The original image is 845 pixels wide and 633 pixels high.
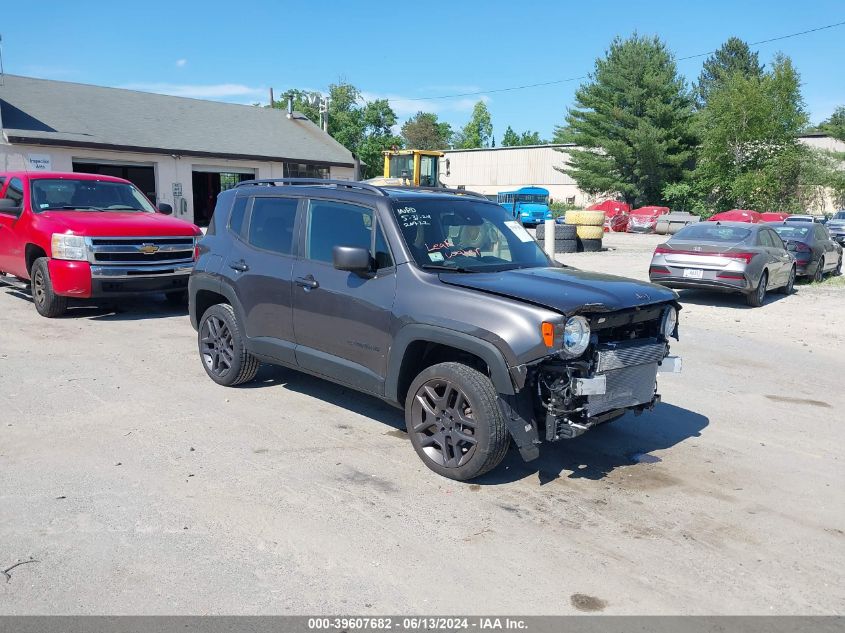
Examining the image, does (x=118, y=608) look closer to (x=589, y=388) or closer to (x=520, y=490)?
(x=520, y=490)

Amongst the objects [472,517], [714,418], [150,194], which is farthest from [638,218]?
[472,517]

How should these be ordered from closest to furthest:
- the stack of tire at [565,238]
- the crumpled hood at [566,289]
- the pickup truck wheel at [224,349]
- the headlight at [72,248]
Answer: the crumpled hood at [566,289] → the pickup truck wheel at [224,349] → the headlight at [72,248] → the stack of tire at [565,238]

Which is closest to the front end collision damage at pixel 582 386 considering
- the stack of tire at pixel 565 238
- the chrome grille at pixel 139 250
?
the chrome grille at pixel 139 250

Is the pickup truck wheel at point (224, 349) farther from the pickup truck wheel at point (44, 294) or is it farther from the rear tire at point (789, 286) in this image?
the rear tire at point (789, 286)

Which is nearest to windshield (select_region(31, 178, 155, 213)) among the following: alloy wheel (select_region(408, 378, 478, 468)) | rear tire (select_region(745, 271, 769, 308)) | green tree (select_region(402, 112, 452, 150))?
alloy wheel (select_region(408, 378, 478, 468))

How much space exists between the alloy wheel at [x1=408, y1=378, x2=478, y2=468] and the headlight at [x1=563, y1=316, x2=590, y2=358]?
0.74 meters

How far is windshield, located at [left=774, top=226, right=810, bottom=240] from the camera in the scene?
A: 1666 cm

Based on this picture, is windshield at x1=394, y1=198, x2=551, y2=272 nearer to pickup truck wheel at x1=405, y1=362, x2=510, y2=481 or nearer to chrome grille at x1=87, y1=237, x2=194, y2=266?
pickup truck wheel at x1=405, y1=362, x2=510, y2=481

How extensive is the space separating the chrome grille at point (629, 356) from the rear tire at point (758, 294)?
8.66m

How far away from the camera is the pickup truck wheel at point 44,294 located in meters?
9.78

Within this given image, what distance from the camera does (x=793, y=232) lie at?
55.3ft

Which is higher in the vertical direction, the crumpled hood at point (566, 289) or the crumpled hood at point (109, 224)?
the crumpled hood at point (109, 224)

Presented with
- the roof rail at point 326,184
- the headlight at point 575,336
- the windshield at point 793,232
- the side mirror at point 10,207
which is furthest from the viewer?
the windshield at point 793,232

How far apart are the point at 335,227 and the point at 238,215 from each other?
1.45 metres
